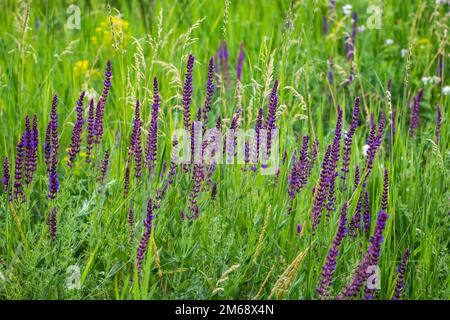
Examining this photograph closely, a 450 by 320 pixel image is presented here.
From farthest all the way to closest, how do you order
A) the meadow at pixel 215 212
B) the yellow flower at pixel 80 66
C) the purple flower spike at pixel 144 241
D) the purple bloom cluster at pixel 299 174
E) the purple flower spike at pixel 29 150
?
the yellow flower at pixel 80 66
the purple bloom cluster at pixel 299 174
the purple flower spike at pixel 29 150
the meadow at pixel 215 212
the purple flower spike at pixel 144 241

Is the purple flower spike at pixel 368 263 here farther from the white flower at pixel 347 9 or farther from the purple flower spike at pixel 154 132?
the white flower at pixel 347 9

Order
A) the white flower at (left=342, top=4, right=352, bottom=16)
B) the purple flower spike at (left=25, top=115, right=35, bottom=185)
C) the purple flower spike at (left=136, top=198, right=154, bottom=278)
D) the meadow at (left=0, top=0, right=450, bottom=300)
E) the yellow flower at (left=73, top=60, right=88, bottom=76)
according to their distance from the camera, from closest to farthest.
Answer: the purple flower spike at (left=136, top=198, right=154, bottom=278) → the meadow at (left=0, top=0, right=450, bottom=300) → the purple flower spike at (left=25, top=115, right=35, bottom=185) → the yellow flower at (left=73, top=60, right=88, bottom=76) → the white flower at (left=342, top=4, right=352, bottom=16)

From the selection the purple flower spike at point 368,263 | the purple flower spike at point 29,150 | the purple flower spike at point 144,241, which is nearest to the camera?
the purple flower spike at point 368,263

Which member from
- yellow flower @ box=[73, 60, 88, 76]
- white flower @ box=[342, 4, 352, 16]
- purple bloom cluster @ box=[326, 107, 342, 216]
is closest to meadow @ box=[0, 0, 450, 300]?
purple bloom cluster @ box=[326, 107, 342, 216]

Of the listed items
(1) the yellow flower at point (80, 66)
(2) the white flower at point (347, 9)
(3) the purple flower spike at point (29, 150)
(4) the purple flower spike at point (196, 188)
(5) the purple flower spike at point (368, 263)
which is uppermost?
(2) the white flower at point (347, 9)

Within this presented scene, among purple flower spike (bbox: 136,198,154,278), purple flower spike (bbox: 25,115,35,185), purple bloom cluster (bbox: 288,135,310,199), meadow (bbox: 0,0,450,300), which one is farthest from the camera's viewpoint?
purple bloom cluster (bbox: 288,135,310,199)

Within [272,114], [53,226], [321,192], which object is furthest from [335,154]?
[53,226]

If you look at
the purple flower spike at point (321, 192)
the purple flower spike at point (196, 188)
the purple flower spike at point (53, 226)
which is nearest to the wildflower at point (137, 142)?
the purple flower spike at point (196, 188)

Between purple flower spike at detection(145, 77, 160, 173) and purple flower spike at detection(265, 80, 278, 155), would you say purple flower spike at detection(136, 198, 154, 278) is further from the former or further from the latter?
purple flower spike at detection(265, 80, 278, 155)

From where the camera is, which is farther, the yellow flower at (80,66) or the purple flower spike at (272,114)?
the yellow flower at (80,66)

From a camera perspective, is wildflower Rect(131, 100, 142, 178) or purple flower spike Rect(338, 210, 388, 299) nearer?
purple flower spike Rect(338, 210, 388, 299)

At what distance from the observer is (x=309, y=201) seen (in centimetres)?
298

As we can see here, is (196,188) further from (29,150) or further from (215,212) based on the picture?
(29,150)
